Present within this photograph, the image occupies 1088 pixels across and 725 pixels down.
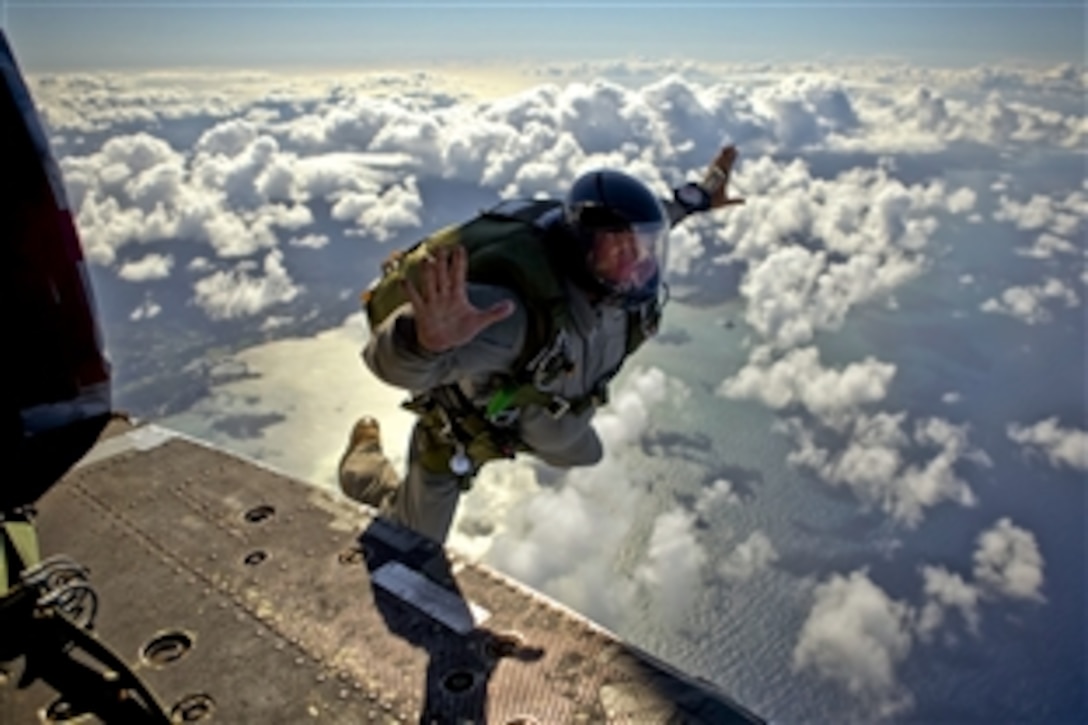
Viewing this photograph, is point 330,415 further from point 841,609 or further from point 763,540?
point 841,609

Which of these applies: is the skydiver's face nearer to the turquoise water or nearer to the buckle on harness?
the buckle on harness

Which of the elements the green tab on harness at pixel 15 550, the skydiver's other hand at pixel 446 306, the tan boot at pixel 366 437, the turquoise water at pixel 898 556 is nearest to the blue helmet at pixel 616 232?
the skydiver's other hand at pixel 446 306

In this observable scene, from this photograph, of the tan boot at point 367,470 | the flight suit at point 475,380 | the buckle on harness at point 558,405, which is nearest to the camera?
the flight suit at point 475,380

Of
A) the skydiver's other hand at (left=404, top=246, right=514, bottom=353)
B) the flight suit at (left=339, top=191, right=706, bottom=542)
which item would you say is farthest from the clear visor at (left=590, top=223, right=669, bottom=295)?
the skydiver's other hand at (left=404, top=246, right=514, bottom=353)

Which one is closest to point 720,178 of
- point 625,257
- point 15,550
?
point 625,257

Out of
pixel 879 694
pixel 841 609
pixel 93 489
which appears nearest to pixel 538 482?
pixel 841 609

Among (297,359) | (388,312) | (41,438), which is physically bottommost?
(297,359)

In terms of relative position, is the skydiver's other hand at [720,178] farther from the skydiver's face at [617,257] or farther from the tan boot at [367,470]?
the tan boot at [367,470]
